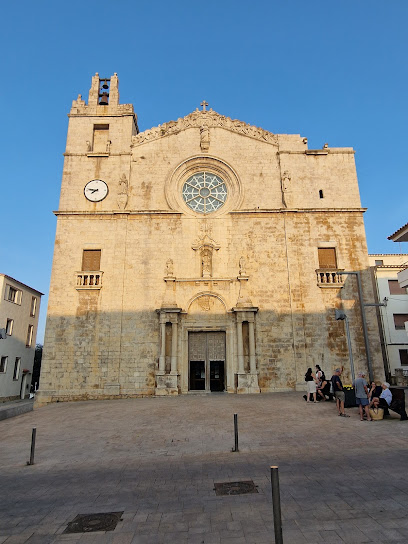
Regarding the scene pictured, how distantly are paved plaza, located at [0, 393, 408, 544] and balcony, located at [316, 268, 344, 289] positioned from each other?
9.32 m

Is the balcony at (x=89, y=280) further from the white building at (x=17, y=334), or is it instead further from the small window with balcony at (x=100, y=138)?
the white building at (x=17, y=334)

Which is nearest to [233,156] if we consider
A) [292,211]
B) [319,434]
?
[292,211]

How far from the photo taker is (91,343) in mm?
19516

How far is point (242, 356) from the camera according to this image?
19266 millimetres

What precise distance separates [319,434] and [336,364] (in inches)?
413

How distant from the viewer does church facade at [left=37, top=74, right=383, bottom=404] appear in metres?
19.4

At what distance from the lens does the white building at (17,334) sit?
98.9ft

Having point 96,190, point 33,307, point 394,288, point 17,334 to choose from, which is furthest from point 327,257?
point 33,307

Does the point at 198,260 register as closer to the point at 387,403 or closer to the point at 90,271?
the point at 90,271

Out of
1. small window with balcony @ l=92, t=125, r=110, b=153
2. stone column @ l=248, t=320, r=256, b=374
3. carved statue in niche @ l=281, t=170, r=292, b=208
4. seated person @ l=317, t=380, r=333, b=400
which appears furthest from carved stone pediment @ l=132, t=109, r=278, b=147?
seated person @ l=317, t=380, r=333, b=400

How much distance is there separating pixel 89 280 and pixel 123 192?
19.1 ft

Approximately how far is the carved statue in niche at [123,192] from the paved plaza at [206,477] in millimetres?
13109

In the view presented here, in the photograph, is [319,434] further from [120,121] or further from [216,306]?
[120,121]

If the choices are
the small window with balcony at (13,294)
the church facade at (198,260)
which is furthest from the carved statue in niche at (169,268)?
the small window with balcony at (13,294)
